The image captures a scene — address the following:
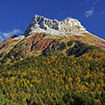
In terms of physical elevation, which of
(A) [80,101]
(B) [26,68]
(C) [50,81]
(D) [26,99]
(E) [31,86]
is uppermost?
(B) [26,68]

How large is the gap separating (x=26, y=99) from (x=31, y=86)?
37667mm

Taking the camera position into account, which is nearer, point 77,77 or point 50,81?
point 50,81

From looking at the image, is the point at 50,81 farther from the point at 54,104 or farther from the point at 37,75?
the point at 54,104

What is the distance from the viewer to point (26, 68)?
185 meters

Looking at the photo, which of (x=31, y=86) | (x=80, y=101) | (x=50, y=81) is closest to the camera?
(x=80, y=101)

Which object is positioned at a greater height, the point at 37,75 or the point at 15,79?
the point at 37,75

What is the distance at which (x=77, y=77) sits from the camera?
191m

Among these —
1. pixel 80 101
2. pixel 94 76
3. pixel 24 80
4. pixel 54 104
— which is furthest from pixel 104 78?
pixel 24 80

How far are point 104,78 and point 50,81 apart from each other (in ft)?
294

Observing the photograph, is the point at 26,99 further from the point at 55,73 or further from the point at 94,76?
the point at 94,76

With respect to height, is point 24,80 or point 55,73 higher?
point 55,73

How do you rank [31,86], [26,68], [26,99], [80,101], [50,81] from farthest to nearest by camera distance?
1. [26,68]
2. [50,81]
3. [31,86]
4. [26,99]
5. [80,101]

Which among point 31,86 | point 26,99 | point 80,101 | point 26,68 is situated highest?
point 26,68

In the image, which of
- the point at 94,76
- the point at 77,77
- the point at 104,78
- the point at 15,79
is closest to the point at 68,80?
the point at 77,77
